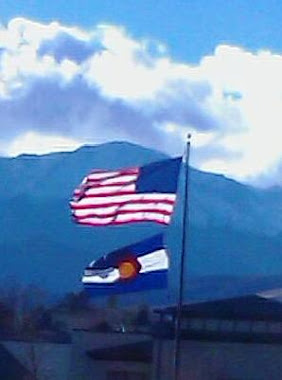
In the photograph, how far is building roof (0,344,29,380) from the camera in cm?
3206

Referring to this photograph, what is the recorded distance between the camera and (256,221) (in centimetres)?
7794

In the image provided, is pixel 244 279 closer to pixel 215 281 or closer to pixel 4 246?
pixel 215 281

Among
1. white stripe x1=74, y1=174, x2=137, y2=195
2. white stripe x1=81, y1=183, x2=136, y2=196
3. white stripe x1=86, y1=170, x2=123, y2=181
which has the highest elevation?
white stripe x1=86, y1=170, x2=123, y2=181

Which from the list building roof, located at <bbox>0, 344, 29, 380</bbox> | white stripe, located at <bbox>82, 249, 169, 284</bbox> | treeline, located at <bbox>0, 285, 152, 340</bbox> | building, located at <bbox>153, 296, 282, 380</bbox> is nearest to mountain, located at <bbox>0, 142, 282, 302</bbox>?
treeline, located at <bbox>0, 285, 152, 340</bbox>

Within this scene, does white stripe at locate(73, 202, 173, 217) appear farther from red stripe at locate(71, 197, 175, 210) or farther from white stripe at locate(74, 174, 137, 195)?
white stripe at locate(74, 174, 137, 195)

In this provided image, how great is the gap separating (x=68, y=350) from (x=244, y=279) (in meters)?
26.2

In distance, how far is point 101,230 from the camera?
198 feet

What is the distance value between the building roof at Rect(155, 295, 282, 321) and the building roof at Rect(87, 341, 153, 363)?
776 millimetres

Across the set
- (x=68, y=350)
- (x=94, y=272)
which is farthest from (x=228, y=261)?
(x=94, y=272)

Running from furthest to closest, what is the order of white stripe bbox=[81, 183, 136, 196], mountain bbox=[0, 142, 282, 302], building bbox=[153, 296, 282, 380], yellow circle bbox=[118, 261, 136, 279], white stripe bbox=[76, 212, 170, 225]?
mountain bbox=[0, 142, 282, 302], building bbox=[153, 296, 282, 380], yellow circle bbox=[118, 261, 136, 279], white stripe bbox=[81, 183, 136, 196], white stripe bbox=[76, 212, 170, 225]

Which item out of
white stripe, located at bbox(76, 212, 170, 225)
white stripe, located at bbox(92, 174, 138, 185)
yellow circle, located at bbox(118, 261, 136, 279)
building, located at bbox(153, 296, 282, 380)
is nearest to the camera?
white stripe, located at bbox(76, 212, 170, 225)

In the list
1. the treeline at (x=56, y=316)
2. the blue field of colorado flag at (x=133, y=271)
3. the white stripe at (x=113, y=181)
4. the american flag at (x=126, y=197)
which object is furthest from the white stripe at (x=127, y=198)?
the treeline at (x=56, y=316)

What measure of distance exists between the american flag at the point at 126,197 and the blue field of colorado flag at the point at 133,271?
3.10 ft

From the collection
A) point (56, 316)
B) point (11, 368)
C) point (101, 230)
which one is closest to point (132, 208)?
point (11, 368)
